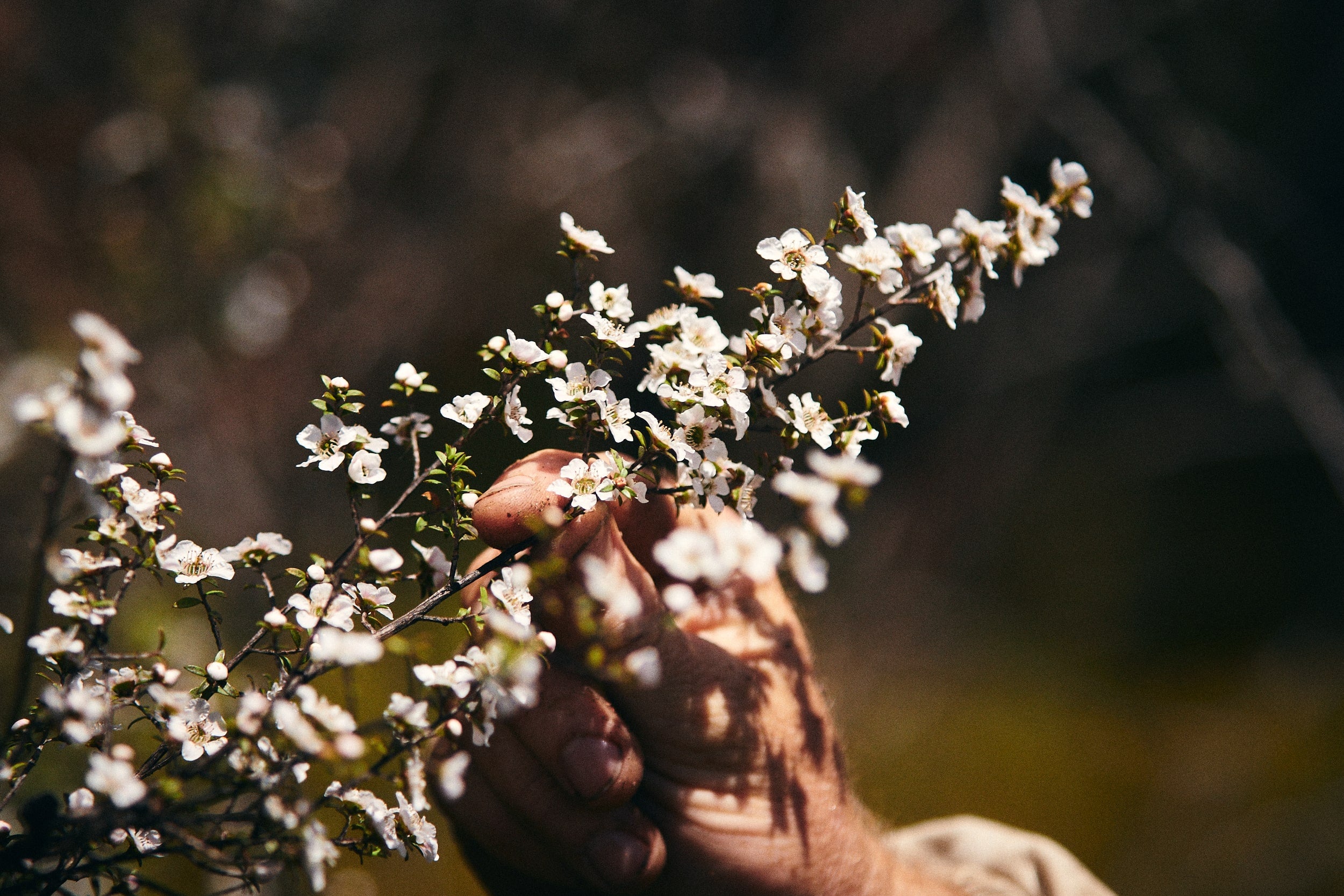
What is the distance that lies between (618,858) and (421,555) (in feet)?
2.39

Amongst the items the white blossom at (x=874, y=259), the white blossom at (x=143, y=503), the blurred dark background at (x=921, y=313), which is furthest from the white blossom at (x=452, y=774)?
the blurred dark background at (x=921, y=313)

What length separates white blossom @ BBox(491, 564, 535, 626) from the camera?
0.96 meters

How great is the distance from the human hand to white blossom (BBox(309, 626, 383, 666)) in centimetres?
34

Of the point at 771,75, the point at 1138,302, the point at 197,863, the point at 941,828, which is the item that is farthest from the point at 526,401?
the point at 1138,302

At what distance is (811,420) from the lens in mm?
1057

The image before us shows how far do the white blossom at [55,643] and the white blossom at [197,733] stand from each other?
0.12 m

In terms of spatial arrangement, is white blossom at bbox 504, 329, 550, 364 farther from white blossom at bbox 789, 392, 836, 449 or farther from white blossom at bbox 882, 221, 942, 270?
white blossom at bbox 882, 221, 942, 270

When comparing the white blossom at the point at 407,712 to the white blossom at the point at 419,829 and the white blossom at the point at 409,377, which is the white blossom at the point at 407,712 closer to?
the white blossom at the point at 419,829

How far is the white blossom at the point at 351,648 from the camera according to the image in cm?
78

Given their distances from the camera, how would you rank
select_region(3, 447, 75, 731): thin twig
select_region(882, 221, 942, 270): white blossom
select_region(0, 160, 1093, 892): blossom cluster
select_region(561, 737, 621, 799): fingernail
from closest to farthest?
1. select_region(3, 447, 75, 731): thin twig
2. select_region(0, 160, 1093, 892): blossom cluster
3. select_region(882, 221, 942, 270): white blossom
4. select_region(561, 737, 621, 799): fingernail

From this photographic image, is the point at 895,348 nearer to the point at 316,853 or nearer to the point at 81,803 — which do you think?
the point at 316,853

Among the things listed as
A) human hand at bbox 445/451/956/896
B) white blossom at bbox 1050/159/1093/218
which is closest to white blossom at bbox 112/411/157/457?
human hand at bbox 445/451/956/896

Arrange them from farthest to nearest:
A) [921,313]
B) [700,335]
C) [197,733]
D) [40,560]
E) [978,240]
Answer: [921,313] → [978,240] → [700,335] → [197,733] → [40,560]

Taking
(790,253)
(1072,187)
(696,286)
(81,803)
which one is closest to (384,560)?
(81,803)
